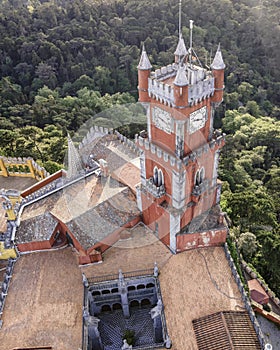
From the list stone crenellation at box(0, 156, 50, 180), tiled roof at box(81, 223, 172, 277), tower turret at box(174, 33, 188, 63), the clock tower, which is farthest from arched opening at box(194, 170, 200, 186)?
stone crenellation at box(0, 156, 50, 180)

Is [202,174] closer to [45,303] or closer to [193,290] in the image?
[193,290]

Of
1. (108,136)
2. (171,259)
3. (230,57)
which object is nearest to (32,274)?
(171,259)

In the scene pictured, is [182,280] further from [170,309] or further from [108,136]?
[108,136]

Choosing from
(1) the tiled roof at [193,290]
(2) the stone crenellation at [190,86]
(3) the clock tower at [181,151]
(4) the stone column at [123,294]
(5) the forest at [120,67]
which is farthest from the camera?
(5) the forest at [120,67]

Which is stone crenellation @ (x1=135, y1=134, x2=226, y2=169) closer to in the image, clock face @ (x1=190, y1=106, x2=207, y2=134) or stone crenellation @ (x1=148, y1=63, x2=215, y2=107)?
clock face @ (x1=190, y1=106, x2=207, y2=134)

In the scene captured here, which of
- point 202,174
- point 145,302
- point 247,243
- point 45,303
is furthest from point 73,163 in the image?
point 247,243

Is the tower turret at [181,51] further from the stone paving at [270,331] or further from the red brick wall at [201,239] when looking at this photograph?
the stone paving at [270,331]

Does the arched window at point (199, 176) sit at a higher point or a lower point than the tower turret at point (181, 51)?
lower

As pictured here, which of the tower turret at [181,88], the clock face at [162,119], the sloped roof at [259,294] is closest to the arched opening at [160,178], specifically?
the clock face at [162,119]
